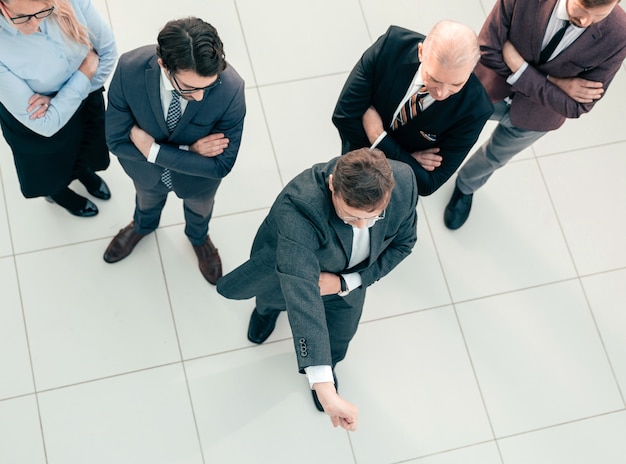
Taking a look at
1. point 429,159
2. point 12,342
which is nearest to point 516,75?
point 429,159

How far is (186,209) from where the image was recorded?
3064 millimetres

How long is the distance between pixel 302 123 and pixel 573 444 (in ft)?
6.90

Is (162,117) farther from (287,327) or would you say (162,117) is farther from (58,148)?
(287,327)

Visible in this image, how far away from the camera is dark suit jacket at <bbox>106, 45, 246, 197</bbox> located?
7.73 feet

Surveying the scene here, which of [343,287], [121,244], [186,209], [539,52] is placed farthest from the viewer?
[121,244]

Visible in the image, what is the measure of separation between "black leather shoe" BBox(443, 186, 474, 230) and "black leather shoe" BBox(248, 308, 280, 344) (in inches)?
41.0

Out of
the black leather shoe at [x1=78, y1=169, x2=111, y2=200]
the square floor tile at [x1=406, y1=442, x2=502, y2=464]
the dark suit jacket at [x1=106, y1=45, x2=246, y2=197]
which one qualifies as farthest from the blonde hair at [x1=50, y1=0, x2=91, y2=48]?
the square floor tile at [x1=406, y1=442, x2=502, y2=464]

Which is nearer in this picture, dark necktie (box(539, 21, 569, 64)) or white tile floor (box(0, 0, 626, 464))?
dark necktie (box(539, 21, 569, 64))

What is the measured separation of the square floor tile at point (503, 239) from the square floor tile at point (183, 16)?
1299mm

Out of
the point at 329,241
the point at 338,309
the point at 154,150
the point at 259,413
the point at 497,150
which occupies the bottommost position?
the point at 259,413

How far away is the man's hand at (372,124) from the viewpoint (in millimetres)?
2600

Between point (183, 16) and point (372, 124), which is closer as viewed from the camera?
point (372, 124)

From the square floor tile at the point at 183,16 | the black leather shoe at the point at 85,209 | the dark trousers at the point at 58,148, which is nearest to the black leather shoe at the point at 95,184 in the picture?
the black leather shoe at the point at 85,209

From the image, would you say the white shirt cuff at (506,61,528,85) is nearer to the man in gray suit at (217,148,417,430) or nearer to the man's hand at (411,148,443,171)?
the man's hand at (411,148,443,171)
